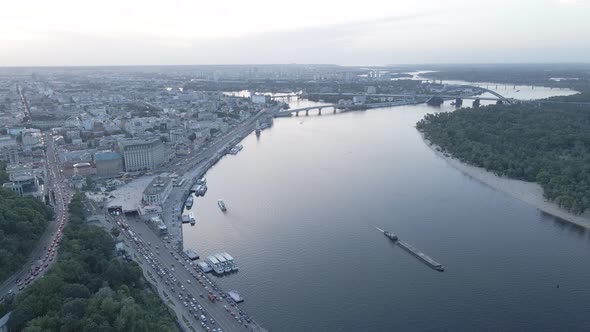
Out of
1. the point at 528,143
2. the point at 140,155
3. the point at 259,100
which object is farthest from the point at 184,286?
the point at 259,100

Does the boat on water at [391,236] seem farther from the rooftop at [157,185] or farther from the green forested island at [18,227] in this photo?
the green forested island at [18,227]

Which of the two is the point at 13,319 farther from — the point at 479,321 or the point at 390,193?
the point at 390,193

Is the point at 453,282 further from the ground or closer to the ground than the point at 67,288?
closer to the ground

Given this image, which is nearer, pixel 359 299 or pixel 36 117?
pixel 359 299

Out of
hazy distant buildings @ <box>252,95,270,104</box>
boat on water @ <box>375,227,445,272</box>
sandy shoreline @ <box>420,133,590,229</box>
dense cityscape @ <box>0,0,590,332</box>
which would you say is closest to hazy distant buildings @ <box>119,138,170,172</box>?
dense cityscape @ <box>0,0,590,332</box>

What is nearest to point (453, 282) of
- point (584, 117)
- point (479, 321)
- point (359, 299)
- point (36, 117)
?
point (479, 321)

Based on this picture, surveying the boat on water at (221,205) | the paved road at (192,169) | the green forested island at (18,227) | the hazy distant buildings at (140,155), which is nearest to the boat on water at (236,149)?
the paved road at (192,169)

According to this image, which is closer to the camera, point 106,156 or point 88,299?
point 88,299

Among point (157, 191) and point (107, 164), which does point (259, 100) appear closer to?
point (107, 164)
